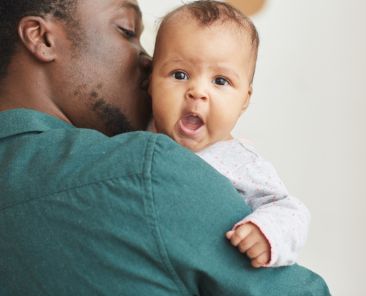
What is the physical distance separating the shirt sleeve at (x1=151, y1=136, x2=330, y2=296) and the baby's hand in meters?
0.01

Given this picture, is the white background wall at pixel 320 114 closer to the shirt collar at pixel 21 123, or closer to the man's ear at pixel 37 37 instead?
the man's ear at pixel 37 37

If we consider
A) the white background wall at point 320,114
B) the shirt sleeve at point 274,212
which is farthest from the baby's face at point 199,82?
the white background wall at point 320,114

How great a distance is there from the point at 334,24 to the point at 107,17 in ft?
2.86

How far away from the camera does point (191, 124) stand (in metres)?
1.04

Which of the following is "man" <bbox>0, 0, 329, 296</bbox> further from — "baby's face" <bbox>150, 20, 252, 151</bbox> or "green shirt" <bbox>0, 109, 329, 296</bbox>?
"baby's face" <bbox>150, 20, 252, 151</bbox>

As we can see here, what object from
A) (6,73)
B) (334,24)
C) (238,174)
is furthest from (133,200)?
(334,24)

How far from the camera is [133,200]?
0.77 m

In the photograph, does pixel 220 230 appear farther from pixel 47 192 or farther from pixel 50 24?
pixel 50 24

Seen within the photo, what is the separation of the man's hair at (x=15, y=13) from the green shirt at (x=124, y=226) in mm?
368

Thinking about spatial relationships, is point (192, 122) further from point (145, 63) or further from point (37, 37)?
point (37, 37)

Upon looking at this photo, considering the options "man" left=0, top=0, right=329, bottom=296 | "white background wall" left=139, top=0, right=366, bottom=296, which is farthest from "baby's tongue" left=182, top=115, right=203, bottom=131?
"white background wall" left=139, top=0, right=366, bottom=296

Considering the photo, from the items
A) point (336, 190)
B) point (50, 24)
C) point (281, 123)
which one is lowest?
point (336, 190)

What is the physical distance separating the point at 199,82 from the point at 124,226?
0.36 m

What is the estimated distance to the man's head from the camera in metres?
1.02
